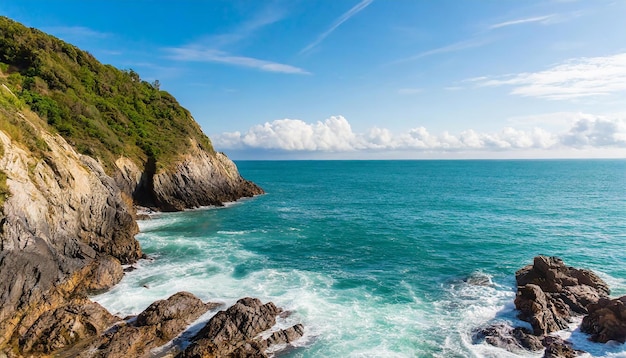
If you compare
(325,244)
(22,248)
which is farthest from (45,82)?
(325,244)

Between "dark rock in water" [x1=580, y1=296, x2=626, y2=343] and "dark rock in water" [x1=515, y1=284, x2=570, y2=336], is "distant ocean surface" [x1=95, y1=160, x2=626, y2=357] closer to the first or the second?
"dark rock in water" [x1=580, y1=296, x2=626, y2=343]

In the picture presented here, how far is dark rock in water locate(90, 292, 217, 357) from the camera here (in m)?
20.1

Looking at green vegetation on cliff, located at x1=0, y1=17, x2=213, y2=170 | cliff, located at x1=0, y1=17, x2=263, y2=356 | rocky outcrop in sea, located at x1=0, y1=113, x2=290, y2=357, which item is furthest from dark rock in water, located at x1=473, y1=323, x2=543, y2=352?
green vegetation on cliff, located at x1=0, y1=17, x2=213, y2=170

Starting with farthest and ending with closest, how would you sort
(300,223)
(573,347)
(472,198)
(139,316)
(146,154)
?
(472,198) → (146,154) → (300,223) → (139,316) → (573,347)

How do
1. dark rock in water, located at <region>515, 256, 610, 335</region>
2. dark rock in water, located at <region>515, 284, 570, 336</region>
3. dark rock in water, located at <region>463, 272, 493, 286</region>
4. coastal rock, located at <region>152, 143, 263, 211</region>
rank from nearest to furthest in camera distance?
1. dark rock in water, located at <region>515, 284, 570, 336</region>
2. dark rock in water, located at <region>515, 256, 610, 335</region>
3. dark rock in water, located at <region>463, 272, 493, 286</region>
4. coastal rock, located at <region>152, 143, 263, 211</region>

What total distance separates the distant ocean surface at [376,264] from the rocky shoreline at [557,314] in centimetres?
100

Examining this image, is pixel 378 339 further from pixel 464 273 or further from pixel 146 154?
pixel 146 154

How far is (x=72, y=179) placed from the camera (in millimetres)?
33312

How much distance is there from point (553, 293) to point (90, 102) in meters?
74.1

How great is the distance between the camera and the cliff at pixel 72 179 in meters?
22.8

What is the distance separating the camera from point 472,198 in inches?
3189

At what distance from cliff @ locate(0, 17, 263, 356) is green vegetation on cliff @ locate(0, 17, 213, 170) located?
0.22 m

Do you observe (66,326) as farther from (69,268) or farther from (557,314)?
(557,314)

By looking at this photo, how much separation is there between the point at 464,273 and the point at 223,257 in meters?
24.7
